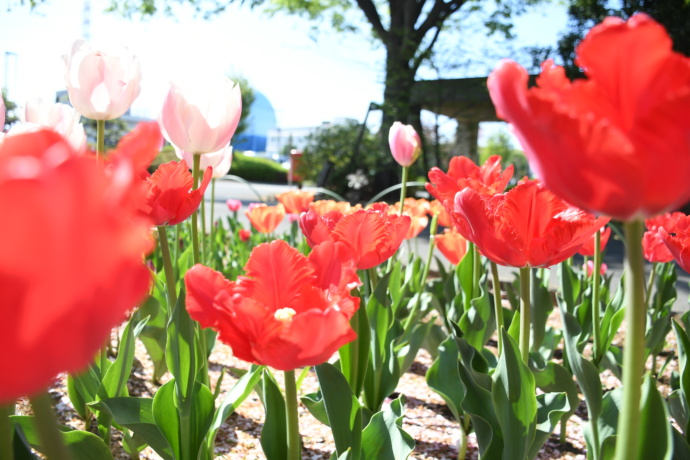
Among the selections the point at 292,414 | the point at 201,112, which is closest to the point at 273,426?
the point at 292,414

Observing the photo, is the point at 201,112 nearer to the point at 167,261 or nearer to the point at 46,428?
the point at 167,261

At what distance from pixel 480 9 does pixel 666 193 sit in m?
13.7

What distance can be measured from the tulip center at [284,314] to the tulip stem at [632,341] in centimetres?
36

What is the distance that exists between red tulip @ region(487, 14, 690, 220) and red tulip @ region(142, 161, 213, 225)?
67cm

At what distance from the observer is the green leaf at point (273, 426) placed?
95 cm

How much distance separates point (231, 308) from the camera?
24.6 inches

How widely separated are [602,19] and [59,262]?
1452 cm

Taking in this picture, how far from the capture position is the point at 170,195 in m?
0.96

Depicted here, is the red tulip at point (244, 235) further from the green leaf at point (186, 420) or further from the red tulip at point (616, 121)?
the red tulip at point (616, 121)

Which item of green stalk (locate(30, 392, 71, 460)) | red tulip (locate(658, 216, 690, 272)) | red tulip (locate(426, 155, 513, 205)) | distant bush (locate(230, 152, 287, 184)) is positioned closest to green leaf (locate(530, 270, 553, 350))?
red tulip (locate(426, 155, 513, 205))

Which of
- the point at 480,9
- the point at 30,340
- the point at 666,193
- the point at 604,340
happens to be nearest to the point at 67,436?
the point at 30,340

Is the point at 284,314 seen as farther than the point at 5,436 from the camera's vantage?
Yes

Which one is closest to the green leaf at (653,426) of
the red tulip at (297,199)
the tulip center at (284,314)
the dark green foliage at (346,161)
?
the tulip center at (284,314)

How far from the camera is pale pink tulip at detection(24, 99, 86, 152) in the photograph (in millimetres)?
1181
